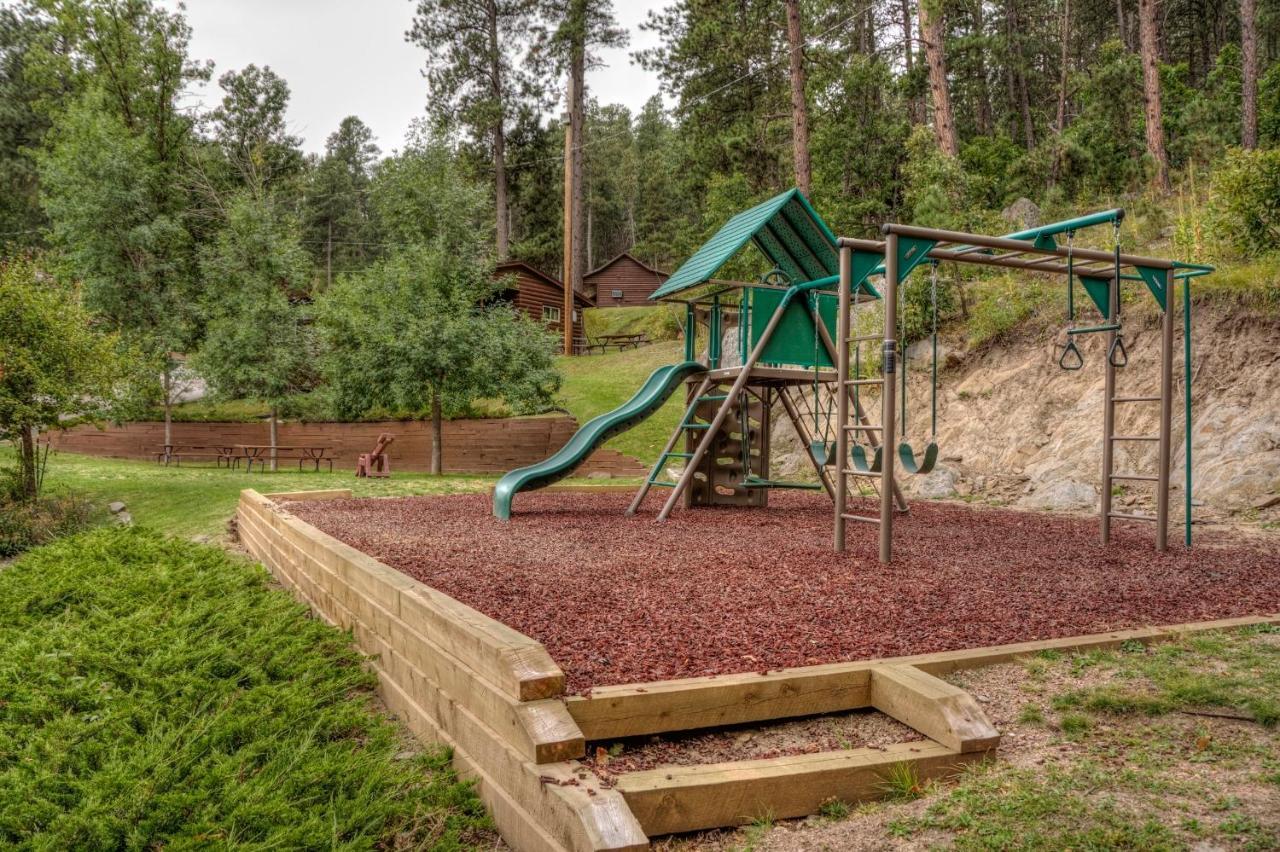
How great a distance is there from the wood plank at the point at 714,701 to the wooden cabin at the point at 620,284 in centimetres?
4003

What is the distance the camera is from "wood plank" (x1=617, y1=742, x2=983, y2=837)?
2889 millimetres

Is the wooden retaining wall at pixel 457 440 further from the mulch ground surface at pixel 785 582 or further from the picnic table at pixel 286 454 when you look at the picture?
the mulch ground surface at pixel 785 582

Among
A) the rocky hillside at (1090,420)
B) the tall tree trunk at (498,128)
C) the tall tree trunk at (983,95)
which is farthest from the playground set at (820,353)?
the tall tree trunk at (983,95)

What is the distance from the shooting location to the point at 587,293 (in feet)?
143

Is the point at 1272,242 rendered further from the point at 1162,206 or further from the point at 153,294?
the point at 153,294

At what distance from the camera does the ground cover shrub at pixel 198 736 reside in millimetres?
3354

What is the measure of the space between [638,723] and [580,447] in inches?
262

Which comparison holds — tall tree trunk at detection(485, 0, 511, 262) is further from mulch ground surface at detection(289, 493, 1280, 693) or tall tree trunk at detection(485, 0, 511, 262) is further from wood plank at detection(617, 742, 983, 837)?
wood plank at detection(617, 742, 983, 837)

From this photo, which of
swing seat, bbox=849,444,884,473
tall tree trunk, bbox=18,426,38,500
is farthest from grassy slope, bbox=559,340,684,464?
swing seat, bbox=849,444,884,473

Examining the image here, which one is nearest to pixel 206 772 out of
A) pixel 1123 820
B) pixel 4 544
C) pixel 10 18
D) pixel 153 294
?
pixel 1123 820

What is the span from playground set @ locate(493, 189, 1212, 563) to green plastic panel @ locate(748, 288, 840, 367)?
0.05 ft

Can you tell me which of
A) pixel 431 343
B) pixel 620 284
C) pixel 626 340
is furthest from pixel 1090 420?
pixel 620 284

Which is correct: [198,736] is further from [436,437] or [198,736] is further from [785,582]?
[436,437]

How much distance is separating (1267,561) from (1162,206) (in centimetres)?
995
